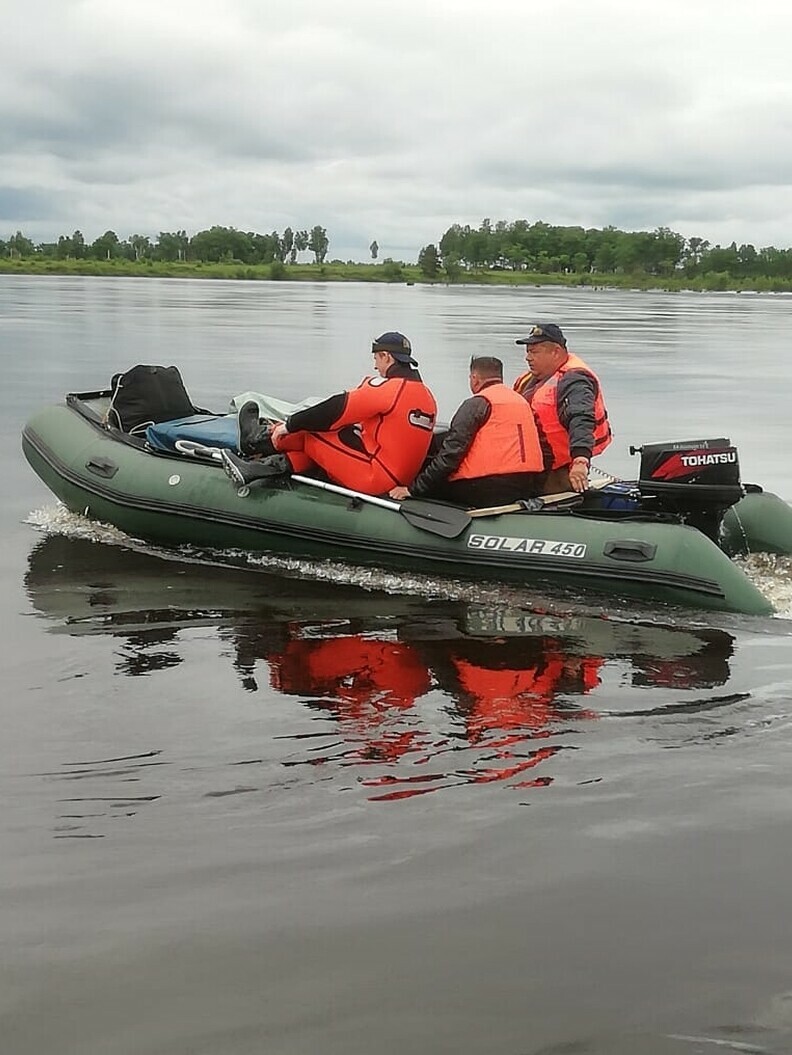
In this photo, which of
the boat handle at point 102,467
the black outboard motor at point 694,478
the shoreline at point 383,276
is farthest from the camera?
the shoreline at point 383,276

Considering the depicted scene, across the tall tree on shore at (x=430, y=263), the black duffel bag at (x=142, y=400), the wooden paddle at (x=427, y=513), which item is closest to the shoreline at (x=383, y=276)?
the tall tree on shore at (x=430, y=263)

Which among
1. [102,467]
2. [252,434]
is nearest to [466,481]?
[252,434]

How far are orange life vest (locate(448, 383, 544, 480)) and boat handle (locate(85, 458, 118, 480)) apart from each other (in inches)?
95.1

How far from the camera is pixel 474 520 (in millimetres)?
6469

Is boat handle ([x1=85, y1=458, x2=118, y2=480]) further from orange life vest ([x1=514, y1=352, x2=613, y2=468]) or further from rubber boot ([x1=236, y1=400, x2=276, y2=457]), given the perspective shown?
orange life vest ([x1=514, y1=352, x2=613, y2=468])

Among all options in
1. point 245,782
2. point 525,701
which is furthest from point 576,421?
point 245,782

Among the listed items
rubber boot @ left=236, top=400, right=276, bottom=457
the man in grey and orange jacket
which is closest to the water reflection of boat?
rubber boot @ left=236, top=400, right=276, bottom=457

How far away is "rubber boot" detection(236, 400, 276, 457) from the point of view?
7230 mm

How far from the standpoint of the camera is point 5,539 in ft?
25.7

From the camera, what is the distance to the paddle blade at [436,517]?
6.44 m

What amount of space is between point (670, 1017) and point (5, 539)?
624 centimetres

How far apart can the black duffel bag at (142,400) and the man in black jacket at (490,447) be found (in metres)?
2.57

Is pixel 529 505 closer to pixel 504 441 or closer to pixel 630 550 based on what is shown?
pixel 504 441

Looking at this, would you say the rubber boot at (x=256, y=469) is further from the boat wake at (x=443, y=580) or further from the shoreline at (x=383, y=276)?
the shoreline at (x=383, y=276)
